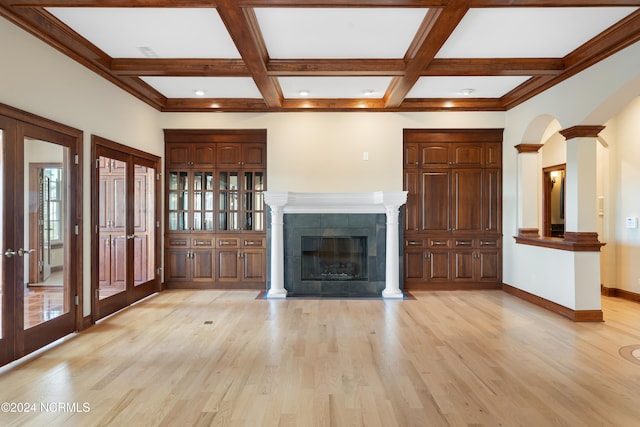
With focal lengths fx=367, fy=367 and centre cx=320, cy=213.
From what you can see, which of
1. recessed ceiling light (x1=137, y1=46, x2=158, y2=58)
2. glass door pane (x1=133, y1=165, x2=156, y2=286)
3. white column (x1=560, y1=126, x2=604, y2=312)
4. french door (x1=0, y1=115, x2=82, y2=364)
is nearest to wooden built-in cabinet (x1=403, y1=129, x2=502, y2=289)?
white column (x1=560, y1=126, x2=604, y2=312)

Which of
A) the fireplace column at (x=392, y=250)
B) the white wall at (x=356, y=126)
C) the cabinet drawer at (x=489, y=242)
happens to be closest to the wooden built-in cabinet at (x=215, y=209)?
the white wall at (x=356, y=126)

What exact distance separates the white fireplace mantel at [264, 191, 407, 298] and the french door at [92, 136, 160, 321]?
180 cm

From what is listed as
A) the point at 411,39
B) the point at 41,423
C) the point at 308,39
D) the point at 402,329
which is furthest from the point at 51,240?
the point at 411,39

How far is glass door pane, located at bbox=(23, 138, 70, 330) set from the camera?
3254 millimetres

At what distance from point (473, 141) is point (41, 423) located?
20.2ft

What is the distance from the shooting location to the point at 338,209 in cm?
577

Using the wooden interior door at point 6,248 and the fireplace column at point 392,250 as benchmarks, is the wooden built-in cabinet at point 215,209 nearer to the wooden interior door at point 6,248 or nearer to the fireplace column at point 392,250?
the fireplace column at point 392,250

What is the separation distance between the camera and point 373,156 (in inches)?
233

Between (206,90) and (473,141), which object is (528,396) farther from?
(206,90)

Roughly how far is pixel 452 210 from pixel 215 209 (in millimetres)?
3880

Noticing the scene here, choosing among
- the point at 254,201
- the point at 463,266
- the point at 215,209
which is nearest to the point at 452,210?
the point at 463,266

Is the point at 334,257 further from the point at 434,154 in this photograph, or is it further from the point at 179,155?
the point at 179,155

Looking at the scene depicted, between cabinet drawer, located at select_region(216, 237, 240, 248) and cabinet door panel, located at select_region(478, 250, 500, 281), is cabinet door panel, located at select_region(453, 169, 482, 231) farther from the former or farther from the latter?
cabinet drawer, located at select_region(216, 237, 240, 248)

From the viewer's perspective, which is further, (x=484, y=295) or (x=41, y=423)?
(x=484, y=295)
